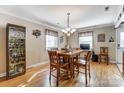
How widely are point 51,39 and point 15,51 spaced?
289 cm

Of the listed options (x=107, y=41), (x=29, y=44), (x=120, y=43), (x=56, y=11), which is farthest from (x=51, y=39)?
(x=120, y=43)

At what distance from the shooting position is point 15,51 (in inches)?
149

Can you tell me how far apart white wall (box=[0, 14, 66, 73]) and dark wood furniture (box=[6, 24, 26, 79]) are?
20cm

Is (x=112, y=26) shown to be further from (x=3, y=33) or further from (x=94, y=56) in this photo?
(x=3, y=33)

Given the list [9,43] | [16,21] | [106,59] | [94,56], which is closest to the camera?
[9,43]

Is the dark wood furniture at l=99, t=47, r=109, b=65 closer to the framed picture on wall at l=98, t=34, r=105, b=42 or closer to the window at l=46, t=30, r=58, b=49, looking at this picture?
the framed picture on wall at l=98, t=34, r=105, b=42

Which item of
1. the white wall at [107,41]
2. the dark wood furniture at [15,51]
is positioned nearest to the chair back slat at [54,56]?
the dark wood furniture at [15,51]

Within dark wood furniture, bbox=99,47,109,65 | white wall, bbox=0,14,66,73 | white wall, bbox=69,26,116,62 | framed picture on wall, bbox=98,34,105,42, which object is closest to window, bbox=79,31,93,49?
white wall, bbox=69,26,116,62

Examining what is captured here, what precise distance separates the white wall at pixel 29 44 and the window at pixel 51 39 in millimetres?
381

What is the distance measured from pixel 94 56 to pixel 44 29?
134 inches

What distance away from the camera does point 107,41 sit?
648cm

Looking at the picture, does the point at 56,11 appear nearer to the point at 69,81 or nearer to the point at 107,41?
the point at 69,81

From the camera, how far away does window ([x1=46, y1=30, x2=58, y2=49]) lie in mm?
6070
